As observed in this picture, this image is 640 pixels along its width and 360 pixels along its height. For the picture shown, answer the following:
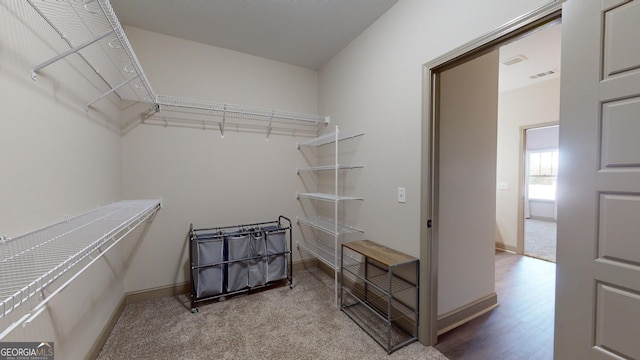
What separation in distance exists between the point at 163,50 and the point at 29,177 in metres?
1.96

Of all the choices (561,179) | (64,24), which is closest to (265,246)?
(64,24)

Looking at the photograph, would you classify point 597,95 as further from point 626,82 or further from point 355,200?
point 355,200

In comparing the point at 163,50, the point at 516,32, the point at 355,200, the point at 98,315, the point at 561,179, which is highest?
the point at 163,50

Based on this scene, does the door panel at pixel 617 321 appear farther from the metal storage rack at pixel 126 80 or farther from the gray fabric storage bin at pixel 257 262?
the metal storage rack at pixel 126 80

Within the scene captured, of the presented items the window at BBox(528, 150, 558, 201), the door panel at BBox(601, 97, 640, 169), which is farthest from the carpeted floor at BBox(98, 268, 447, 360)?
the window at BBox(528, 150, 558, 201)

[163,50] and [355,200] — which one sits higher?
[163,50]

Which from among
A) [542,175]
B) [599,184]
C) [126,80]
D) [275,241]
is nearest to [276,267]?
[275,241]

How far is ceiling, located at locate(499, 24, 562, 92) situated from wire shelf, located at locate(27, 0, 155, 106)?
3.14m

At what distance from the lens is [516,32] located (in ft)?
4.31

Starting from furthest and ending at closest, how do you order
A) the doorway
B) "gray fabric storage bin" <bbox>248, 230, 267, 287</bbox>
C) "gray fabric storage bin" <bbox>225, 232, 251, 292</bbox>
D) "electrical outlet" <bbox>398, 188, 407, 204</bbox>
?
the doorway < "gray fabric storage bin" <bbox>248, 230, 267, 287</bbox> < "gray fabric storage bin" <bbox>225, 232, 251, 292</bbox> < "electrical outlet" <bbox>398, 188, 407, 204</bbox>

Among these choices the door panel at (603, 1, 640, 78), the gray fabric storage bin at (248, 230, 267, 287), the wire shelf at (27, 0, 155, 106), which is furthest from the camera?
the gray fabric storage bin at (248, 230, 267, 287)

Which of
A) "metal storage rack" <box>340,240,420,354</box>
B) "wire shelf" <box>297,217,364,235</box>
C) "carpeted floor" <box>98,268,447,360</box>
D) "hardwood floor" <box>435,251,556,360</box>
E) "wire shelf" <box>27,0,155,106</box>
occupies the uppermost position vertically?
"wire shelf" <box>27,0,155,106</box>

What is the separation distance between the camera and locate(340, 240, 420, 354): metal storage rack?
1.86 metres

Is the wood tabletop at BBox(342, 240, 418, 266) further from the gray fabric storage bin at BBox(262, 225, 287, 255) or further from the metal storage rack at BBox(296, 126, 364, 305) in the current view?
the gray fabric storage bin at BBox(262, 225, 287, 255)
